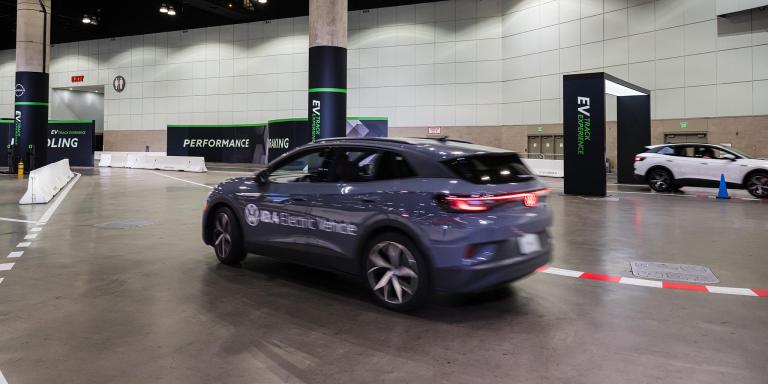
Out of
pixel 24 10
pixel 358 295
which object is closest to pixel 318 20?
pixel 358 295

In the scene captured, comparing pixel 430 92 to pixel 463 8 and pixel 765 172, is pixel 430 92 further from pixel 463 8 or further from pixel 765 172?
pixel 765 172

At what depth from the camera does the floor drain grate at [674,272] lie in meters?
5.89

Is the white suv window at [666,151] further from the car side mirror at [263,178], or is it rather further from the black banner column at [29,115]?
the black banner column at [29,115]

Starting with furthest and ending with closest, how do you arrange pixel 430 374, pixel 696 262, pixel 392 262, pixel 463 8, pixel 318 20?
1. pixel 463 8
2. pixel 318 20
3. pixel 696 262
4. pixel 392 262
5. pixel 430 374

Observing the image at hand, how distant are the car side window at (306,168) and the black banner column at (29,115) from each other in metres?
25.2

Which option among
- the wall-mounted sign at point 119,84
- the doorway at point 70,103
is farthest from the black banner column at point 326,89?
the doorway at point 70,103

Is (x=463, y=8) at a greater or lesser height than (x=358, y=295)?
greater

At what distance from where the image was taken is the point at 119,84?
4475cm

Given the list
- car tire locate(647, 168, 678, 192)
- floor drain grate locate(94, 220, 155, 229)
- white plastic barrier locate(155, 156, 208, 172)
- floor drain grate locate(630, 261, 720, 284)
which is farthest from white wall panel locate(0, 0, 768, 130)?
floor drain grate locate(94, 220, 155, 229)

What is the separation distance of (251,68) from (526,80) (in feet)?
67.5

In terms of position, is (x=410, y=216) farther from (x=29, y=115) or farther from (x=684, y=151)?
(x=29, y=115)

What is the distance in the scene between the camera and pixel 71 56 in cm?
4706

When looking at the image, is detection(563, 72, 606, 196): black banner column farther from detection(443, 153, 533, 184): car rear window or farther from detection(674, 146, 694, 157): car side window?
detection(443, 153, 533, 184): car rear window

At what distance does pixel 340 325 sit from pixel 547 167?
2410 centimetres
